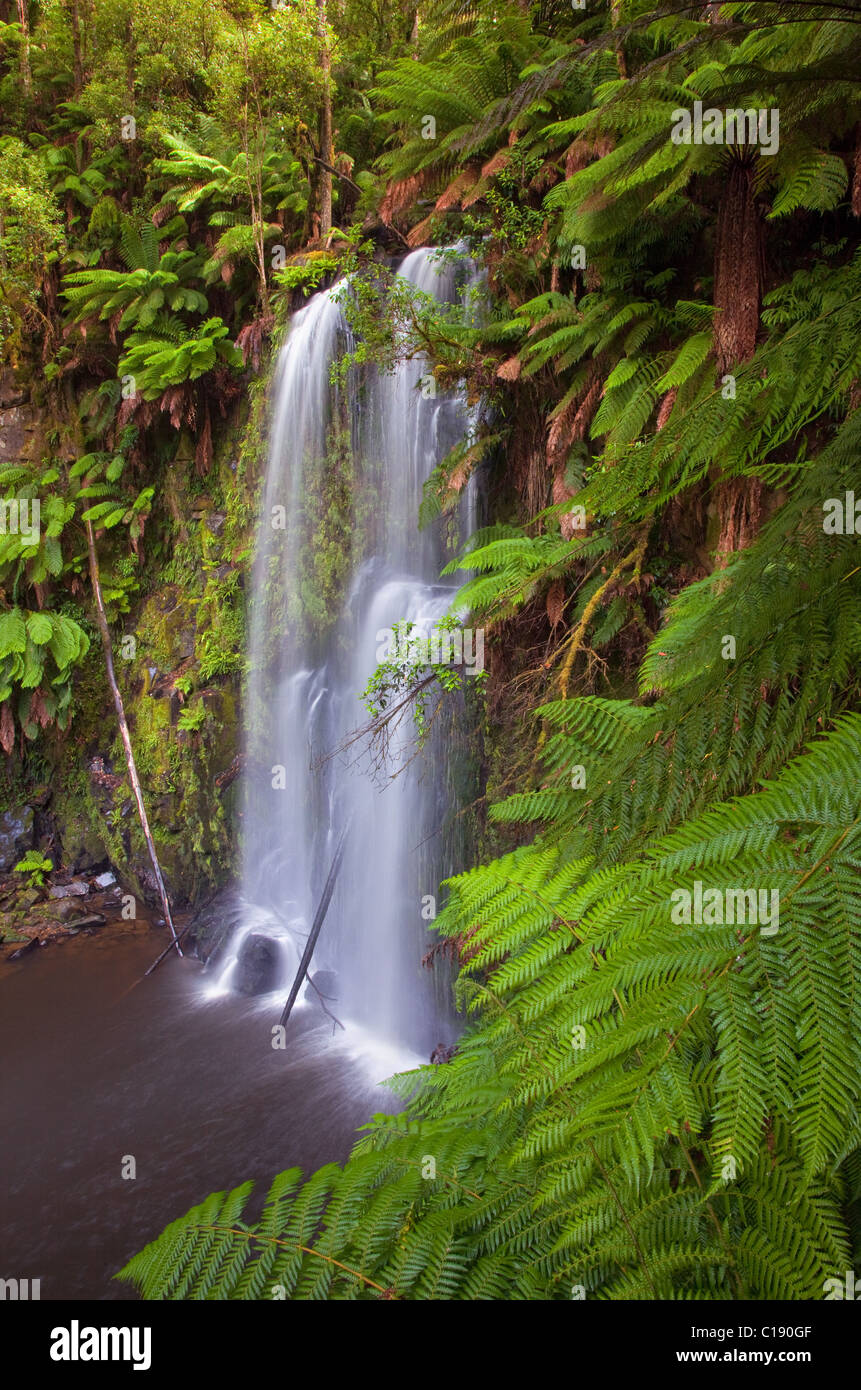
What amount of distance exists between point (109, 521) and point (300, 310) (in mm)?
3863

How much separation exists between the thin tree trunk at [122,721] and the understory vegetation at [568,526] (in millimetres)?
275

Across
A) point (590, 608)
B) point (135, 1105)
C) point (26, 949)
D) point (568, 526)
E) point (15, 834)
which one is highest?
point (568, 526)

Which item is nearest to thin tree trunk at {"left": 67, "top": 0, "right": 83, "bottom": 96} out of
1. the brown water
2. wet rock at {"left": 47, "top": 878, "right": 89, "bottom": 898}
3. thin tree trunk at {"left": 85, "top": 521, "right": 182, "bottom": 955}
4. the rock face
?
thin tree trunk at {"left": 85, "top": 521, "right": 182, "bottom": 955}

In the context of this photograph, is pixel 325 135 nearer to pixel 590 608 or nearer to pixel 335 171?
pixel 335 171

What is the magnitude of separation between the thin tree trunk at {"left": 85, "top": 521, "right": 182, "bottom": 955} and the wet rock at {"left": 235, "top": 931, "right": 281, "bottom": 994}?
1162 mm


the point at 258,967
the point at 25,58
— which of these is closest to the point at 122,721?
the point at 258,967

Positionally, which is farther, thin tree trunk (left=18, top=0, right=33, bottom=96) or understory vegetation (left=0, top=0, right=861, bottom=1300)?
thin tree trunk (left=18, top=0, right=33, bottom=96)

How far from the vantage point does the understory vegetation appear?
3.23 ft

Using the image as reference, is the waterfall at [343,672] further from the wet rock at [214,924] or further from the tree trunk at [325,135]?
the tree trunk at [325,135]

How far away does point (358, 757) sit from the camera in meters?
7.71

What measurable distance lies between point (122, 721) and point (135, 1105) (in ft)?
16.6

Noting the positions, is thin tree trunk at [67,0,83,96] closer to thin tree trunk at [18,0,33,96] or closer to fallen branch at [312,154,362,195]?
thin tree trunk at [18,0,33,96]

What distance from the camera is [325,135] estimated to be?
9.99 meters
